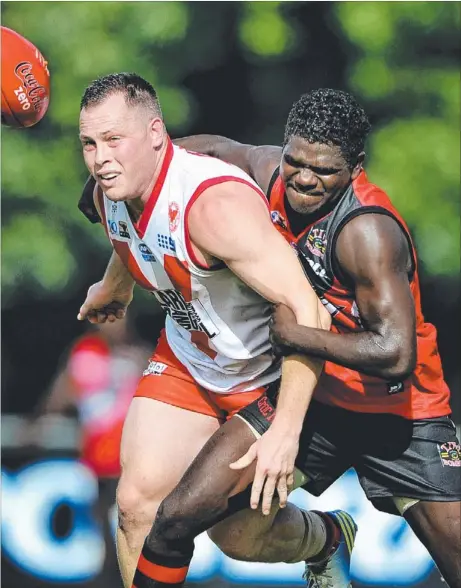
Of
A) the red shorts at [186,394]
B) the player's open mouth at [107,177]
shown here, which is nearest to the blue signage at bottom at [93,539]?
the red shorts at [186,394]

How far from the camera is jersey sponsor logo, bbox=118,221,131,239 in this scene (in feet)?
17.8

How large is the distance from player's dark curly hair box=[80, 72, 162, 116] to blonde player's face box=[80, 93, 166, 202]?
0.02 m

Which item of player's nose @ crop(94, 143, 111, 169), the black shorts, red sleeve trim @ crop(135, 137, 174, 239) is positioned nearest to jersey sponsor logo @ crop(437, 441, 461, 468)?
the black shorts

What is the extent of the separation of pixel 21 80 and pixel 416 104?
3545mm

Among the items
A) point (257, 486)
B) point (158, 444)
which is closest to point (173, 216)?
point (158, 444)

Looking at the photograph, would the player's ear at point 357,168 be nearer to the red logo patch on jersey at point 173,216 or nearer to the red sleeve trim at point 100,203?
the red logo patch on jersey at point 173,216

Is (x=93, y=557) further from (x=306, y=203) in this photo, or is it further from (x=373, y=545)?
(x=306, y=203)

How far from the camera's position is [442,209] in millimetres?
8406

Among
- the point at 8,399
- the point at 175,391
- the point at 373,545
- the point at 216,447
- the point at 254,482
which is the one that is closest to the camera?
the point at 254,482

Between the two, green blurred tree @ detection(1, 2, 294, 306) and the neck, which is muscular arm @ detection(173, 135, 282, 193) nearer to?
the neck

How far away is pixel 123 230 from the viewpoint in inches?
214

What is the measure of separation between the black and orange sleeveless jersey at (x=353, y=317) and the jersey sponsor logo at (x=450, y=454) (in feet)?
0.45

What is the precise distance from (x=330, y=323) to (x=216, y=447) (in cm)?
67

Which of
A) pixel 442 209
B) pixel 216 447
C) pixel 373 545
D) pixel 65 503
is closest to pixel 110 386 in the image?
pixel 65 503
